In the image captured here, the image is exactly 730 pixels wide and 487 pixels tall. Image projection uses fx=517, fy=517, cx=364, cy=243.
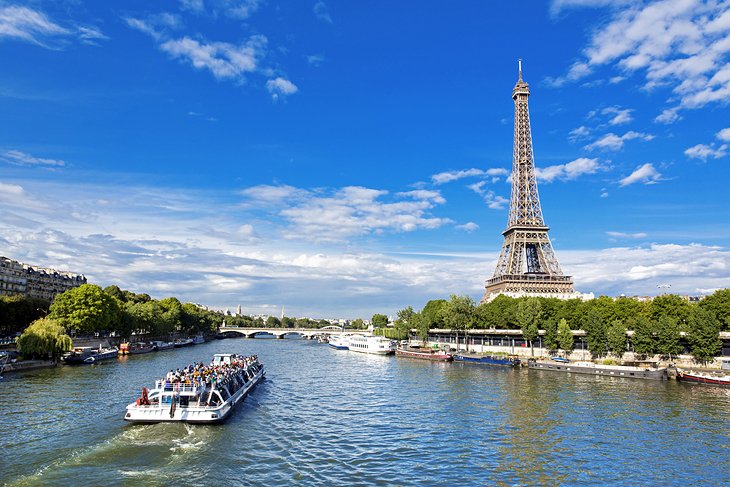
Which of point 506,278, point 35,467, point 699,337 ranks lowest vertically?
point 35,467

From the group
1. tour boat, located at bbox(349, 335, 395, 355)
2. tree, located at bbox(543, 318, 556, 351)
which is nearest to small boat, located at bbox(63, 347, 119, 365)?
tour boat, located at bbox(349, 335, 395, 355)

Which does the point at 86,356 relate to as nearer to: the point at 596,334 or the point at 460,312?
the point at 460,312

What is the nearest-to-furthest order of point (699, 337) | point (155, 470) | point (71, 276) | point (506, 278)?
1. point (155, 470)
2. point (699, 337)
3. point (506, 278)
4. point (71, 276)

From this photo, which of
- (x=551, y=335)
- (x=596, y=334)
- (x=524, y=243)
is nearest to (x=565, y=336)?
(x=551, y=335)

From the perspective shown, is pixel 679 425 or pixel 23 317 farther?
pixel 23 317

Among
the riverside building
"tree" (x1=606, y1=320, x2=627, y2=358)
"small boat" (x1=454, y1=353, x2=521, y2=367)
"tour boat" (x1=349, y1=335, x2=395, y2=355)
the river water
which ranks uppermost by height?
the riverside building

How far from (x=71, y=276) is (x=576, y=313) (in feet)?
559

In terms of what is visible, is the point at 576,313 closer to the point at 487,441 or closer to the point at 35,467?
the point at 487,441

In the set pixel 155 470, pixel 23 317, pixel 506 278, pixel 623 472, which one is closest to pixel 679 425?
pixel 623 472

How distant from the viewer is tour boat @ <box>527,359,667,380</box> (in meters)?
65.2

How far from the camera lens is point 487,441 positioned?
3284 centimetres

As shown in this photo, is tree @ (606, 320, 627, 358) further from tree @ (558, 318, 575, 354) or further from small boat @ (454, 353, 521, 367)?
small boat @ (454, 353, 521, 367)

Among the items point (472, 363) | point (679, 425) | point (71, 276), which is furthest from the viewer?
point (71, 276)

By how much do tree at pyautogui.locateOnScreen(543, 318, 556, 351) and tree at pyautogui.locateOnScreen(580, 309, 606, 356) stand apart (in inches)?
245
